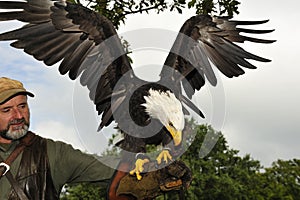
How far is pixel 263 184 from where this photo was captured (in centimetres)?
5406

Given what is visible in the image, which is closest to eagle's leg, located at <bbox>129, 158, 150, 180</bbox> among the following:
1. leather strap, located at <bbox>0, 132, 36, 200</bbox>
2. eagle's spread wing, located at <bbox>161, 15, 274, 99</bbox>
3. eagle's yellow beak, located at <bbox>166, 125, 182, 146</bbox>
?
eagle's yellow beak, located at <bbox>166, 125, 182, 146</bbox>

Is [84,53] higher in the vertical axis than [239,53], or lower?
lower

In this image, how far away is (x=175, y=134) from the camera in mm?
5090

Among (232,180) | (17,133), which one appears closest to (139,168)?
(17,133)

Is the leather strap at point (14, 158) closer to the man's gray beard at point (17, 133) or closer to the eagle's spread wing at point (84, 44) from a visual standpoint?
the man's gray beard at point (17, 133)

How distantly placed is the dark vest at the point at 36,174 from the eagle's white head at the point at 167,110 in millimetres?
1169

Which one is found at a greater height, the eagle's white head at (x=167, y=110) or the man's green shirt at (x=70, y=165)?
the eagle's white head at (x=167, y=110)

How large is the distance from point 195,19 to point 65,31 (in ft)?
5.41

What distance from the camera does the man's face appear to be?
4.60m

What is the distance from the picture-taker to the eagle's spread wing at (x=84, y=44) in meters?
6.03

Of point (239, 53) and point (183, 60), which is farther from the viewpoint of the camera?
point (239, 53)

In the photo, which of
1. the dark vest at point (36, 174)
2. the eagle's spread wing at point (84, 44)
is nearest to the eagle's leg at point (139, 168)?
the dark vest at point (36, 174)

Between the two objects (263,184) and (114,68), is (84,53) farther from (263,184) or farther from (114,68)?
(263,184)

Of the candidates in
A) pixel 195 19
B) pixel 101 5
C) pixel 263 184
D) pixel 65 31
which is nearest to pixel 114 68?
pixel 65 31
